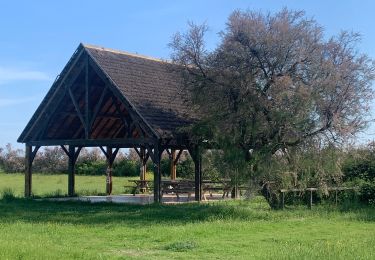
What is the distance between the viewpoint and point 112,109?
27.0 metres

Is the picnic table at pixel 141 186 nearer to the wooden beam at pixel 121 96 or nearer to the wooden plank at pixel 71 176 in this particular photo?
the wooden plank at pixel 71 176

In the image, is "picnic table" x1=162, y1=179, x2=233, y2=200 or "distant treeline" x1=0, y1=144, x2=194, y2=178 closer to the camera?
"picnic table" x1=162, y1=179, x2=233, y2=200

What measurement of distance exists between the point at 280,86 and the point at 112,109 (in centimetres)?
1075

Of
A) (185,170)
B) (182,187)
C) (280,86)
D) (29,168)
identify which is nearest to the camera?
(280,86)

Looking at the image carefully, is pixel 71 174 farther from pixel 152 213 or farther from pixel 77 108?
pixel 152 213

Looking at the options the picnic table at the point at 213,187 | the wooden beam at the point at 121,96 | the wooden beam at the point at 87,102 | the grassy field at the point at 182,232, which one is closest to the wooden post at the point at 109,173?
the wooden beam at the point at 87,102

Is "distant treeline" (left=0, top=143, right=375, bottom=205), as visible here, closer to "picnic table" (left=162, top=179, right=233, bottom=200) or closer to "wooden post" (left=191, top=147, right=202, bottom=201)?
"wooden post" (left=191, top=147, right=202, bottom=201)

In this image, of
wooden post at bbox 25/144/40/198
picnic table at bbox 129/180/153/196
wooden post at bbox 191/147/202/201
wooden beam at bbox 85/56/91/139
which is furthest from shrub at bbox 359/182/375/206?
wooden post at bbox 25/144/40/198

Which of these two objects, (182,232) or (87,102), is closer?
(182,232)

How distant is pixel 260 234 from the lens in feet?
46.1

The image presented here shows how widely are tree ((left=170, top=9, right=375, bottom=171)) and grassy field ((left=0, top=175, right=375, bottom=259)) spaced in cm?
252

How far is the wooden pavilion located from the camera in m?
22.0

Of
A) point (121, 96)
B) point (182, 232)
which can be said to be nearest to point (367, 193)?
point (121, 96)

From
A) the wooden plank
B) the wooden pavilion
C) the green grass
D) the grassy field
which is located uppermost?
the wooden pavilion
